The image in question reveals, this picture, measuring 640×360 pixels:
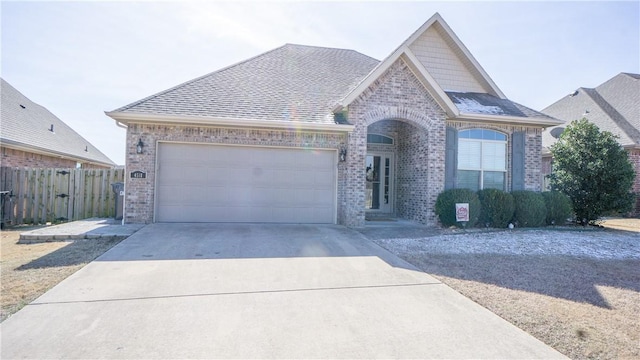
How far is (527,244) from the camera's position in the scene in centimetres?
802

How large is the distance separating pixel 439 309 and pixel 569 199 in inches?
372

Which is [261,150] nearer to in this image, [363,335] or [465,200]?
[465,200]

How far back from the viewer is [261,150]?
32.4ft

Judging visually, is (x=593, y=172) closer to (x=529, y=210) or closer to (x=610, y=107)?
(x=529, y=210)

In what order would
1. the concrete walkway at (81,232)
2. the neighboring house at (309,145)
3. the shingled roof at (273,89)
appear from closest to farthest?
the concrete walkway at (81,232) → the neighboring house at (309,145) → the shingled roof at (273,89)

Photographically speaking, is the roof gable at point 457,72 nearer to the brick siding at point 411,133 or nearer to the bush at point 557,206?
the brick siding at point 411,133

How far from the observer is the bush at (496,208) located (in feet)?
33.4

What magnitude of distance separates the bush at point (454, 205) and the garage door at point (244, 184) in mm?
3248

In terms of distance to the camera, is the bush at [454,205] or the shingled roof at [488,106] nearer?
the bush at [454,205]

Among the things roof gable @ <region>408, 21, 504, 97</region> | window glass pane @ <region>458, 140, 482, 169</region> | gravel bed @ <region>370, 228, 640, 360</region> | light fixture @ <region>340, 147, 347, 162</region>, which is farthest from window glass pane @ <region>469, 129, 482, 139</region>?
light fixture @ <region>340, 147, 347, 162</region>

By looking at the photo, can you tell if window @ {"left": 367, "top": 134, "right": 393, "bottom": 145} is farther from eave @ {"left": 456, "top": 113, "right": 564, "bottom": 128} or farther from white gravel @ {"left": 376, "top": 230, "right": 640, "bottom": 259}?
white gravel @ {"left": 376, "top": 230, "right": 640, "bottom": 259}

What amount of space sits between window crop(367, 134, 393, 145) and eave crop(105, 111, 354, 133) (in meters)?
2.65

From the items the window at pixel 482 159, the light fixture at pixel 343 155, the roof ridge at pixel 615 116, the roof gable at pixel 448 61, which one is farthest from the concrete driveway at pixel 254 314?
the roof ridge at pixel 615 116

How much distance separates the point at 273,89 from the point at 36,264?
307 inches
